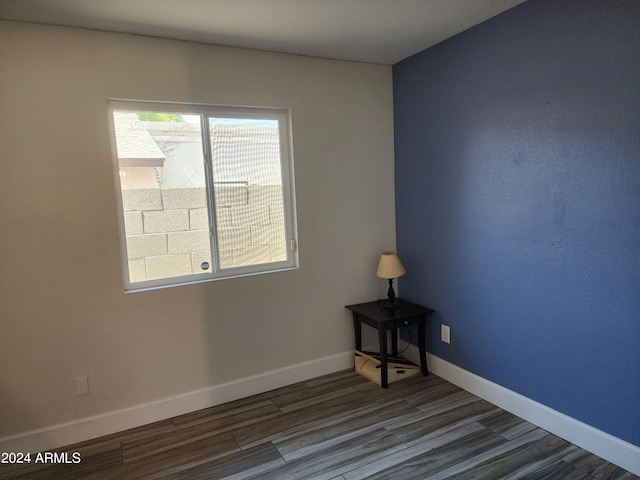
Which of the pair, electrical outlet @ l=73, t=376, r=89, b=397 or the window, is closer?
electrical outlet @ l=73, t=376, r=89, b=397

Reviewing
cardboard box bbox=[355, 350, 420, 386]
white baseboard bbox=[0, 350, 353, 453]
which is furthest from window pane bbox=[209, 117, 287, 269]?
cardboard box bbox=[355, 350, 420, 386]

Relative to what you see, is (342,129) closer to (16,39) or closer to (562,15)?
(562,15)

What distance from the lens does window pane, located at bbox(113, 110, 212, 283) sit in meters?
2.48

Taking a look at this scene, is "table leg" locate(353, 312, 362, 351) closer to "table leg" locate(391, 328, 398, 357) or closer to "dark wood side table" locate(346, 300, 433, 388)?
"dark wood side table" locate(346, 300, 433, 388)

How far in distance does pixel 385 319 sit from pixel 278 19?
6.59 feet

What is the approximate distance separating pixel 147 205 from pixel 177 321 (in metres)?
0.77

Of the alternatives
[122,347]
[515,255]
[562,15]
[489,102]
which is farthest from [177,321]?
[562,15]

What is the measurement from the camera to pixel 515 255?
2389 mm

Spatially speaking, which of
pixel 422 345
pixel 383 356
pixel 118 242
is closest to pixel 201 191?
pixel 118 242

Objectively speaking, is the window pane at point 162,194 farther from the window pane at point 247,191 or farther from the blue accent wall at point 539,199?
the blue accent wall at point 539,199

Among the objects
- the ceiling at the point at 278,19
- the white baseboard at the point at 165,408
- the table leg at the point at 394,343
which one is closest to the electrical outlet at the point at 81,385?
the white baseboard at the point at 165,408

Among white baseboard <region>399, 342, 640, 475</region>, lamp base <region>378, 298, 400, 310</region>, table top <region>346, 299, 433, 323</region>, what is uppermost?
lamp base <region>378, 298, 400, 310</region>

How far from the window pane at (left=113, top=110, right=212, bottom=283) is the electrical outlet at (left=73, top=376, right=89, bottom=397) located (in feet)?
2.05

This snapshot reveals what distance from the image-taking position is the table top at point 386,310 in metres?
2.88
